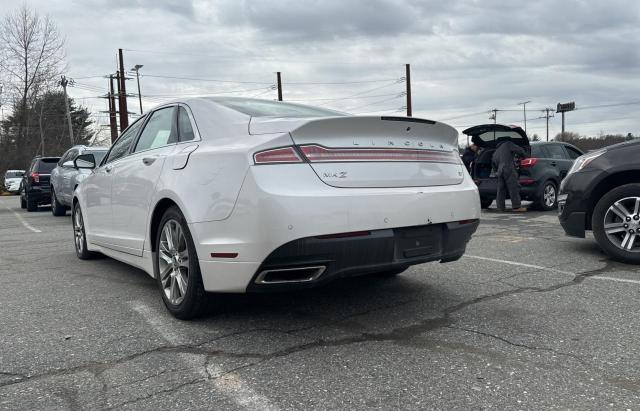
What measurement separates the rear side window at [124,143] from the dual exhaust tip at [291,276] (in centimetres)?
246

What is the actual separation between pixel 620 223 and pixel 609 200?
26 cm

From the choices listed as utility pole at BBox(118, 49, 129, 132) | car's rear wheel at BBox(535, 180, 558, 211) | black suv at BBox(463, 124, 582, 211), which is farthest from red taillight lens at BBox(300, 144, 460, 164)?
utility pole at BBox(118, 49, 129, 132)

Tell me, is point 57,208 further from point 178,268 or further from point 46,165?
point 178,268

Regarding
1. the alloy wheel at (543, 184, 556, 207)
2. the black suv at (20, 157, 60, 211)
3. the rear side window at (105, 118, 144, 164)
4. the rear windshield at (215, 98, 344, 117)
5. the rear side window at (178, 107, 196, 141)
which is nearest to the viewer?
the rear windshield at (215, 98, 344, 117)

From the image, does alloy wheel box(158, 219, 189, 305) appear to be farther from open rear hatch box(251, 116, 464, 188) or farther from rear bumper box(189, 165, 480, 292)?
open rear hatch box(251, 116, 464, 188)

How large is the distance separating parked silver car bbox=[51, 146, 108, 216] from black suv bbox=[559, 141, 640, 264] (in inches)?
355

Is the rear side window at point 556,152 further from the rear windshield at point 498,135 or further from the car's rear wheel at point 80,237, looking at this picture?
the car's rear wheel at point 80,237

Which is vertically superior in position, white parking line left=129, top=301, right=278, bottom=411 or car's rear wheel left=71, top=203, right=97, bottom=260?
car's rear wheel left=71, top=203, right=97, bottom=260

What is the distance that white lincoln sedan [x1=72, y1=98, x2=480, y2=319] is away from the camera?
2.99 metres

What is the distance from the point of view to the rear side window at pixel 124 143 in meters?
4.95

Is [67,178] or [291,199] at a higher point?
[67,178]

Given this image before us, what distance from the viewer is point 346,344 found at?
320cm

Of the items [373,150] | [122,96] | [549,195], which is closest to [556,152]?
[549,195]

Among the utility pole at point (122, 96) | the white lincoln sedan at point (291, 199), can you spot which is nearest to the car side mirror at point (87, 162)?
the white lincoln sedan at point (291, 199)
